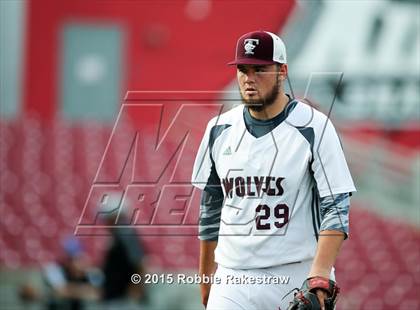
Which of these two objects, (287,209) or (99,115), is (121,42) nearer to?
(99,115)

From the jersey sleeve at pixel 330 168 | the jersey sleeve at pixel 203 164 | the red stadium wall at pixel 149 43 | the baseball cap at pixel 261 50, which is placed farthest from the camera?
the red stadium wall at pixel 149 43

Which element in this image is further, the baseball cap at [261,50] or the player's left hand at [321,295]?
the baseball cap at [261,50]

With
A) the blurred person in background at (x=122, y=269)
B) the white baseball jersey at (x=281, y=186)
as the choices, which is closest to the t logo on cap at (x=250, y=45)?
the white baseball jersey at (x=281, y=186)

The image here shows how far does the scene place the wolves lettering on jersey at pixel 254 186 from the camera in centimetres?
421

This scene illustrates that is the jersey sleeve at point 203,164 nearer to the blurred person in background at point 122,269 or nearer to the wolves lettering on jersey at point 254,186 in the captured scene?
the wolves lettering on jersey at point 254,186

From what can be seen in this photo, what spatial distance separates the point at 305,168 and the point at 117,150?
38.3 ft

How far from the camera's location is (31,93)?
17938 millimetres

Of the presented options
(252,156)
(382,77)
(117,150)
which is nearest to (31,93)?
(117,150)

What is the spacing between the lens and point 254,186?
14.0ft

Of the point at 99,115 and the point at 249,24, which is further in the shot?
the point at 99,115

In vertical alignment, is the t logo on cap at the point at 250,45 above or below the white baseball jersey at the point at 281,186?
above

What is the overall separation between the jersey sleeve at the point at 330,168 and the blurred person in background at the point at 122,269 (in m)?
4.13

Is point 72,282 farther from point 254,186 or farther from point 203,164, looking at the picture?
point 254,186

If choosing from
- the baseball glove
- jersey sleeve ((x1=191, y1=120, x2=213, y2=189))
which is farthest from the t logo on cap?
the baseball glove
